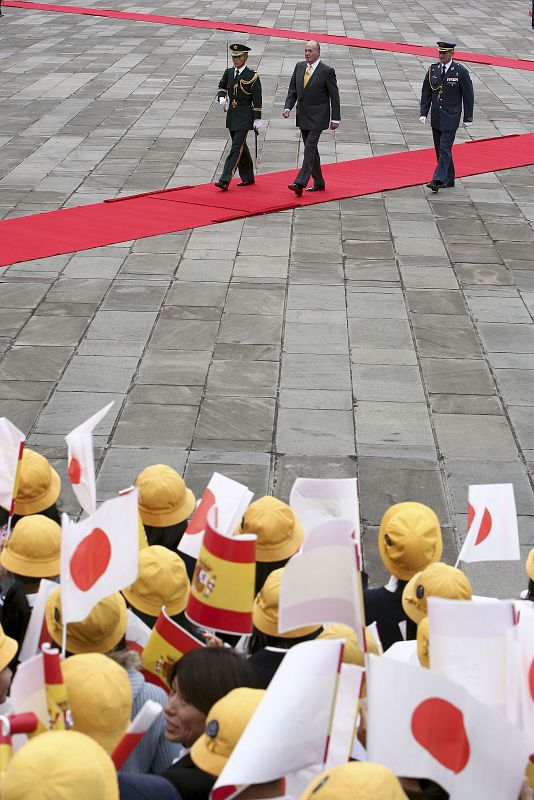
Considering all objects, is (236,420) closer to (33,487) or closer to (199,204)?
(33,487)

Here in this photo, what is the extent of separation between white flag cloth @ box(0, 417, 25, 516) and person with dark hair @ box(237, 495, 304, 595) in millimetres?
946

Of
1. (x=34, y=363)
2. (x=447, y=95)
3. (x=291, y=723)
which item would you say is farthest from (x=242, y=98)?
(x=291, y=723)

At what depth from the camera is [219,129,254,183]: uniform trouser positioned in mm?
12047

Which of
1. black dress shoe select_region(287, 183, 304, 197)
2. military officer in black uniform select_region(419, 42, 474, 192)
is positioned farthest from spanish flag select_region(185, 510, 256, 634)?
military officer in black uniform select_region(419, 42, 474, 192)

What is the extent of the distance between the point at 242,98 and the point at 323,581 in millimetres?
9633

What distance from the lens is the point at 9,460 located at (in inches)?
177

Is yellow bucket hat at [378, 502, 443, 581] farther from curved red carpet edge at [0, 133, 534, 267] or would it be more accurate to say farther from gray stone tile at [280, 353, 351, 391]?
curved red carpet edge at [0, 133, 534, 267]

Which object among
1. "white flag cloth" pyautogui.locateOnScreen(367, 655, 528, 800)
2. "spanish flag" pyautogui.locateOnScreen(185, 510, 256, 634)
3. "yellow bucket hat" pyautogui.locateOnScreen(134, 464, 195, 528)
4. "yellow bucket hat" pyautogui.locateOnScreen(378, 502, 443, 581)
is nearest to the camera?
"white flag cloth" pyautogui.locateOnScreen(367, 655, 528, 800)

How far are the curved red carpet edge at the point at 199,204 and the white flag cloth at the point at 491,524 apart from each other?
7.06 meters

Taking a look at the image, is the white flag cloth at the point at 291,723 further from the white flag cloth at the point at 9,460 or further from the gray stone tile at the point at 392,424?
the gray stone tile at the point at 392,424

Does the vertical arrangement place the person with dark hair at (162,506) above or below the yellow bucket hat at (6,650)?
below

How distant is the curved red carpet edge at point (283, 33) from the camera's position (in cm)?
2252

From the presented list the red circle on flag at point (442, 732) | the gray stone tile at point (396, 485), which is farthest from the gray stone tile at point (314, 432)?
the red circle on flag at point (442, 732)

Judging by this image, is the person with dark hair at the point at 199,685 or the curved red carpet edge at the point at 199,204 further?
the curved red carpet edge at the point at 199,204
